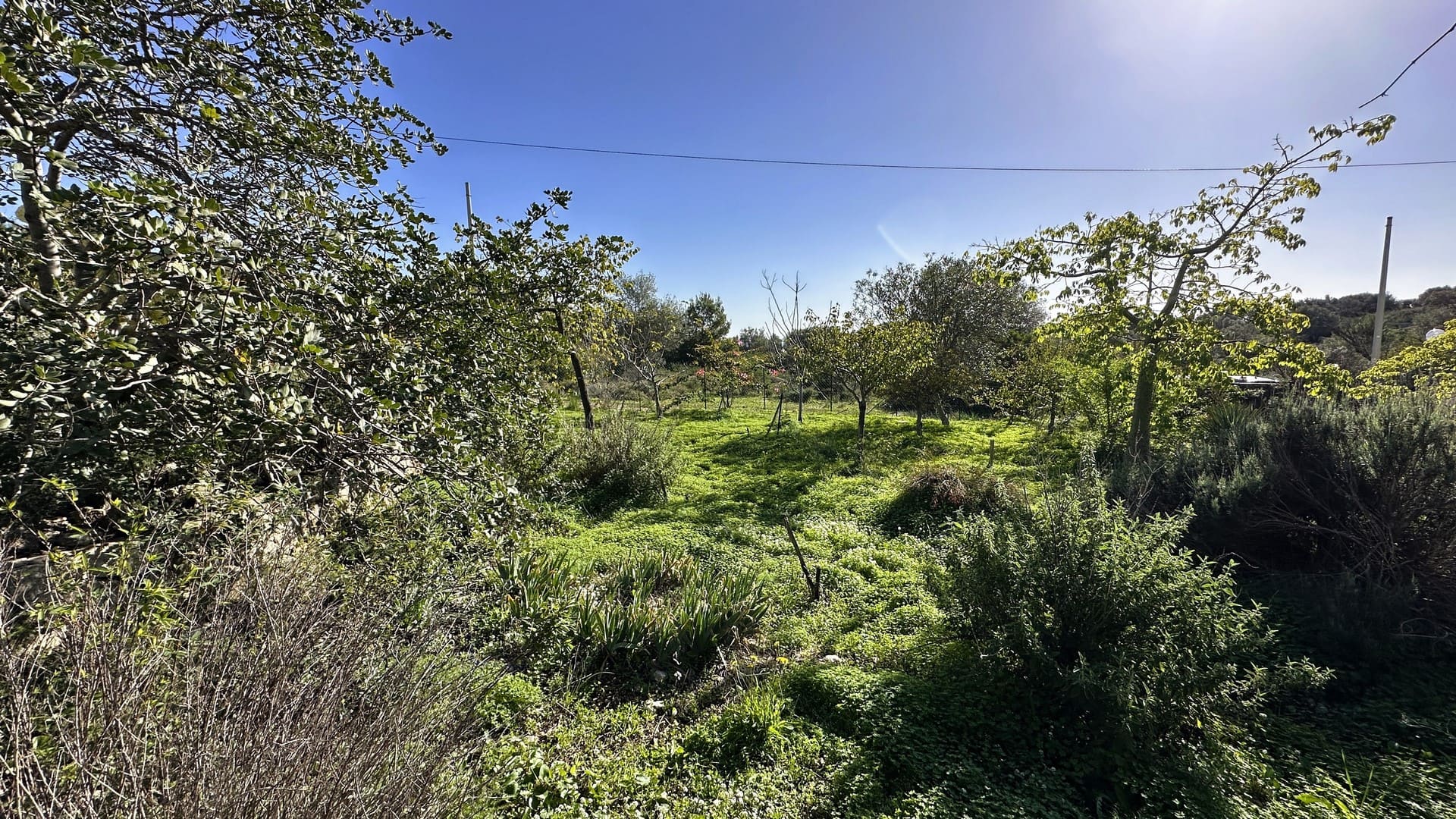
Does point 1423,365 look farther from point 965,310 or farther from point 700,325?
point 700,325

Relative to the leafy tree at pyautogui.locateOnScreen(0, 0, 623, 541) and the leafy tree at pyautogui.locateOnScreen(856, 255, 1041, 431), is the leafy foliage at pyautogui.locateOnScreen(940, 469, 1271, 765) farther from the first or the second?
the leafy tree at pyautogui.locateOnScreen(856, 255, 1041, 431)

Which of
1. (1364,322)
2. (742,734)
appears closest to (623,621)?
(742,734)

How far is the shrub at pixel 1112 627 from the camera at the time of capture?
99.3 inches

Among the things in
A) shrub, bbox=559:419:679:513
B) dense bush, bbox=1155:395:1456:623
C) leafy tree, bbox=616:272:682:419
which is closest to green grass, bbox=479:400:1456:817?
dense bush, bbox=1155:395:1456:623

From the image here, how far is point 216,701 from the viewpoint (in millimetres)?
1386

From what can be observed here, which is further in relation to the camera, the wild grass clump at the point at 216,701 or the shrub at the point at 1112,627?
the shrub at the point at 1112,627

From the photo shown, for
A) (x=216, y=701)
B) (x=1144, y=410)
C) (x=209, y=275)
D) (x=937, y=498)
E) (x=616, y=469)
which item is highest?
(x=209, y=275)

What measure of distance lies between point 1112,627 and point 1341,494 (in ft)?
9.79

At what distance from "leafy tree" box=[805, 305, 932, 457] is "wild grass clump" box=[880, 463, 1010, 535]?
2.51 m

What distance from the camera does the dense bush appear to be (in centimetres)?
351

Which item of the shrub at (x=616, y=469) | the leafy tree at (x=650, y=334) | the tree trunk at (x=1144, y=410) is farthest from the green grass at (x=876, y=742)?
the leafy tree at (x=650, y=334)

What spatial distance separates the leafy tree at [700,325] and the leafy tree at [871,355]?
1269 cm

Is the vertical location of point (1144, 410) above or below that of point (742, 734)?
above

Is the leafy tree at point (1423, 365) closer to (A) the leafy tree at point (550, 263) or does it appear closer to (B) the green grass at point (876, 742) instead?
(B) the green grass at point (876, 742)
